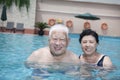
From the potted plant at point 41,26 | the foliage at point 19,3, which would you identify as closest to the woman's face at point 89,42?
the potted plant at point 41,26

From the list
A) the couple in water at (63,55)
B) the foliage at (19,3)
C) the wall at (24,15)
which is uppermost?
the foliage at (19,3)

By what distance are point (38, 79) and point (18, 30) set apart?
53.4ft

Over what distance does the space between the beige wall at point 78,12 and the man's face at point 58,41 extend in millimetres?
18231

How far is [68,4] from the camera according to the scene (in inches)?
916

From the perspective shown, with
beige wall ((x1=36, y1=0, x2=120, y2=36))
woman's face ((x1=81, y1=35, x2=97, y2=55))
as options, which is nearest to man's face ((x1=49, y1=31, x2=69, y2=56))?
woman's face ((x1=81, y1=35, x2=97, y2=55))

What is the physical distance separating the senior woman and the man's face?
0.47 m

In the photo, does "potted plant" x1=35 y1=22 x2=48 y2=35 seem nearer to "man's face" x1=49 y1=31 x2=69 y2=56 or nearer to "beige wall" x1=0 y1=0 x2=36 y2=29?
"beige wall" x1=0 y1=0 x2=36 y2=29

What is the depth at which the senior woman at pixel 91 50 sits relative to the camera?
5.06 meters

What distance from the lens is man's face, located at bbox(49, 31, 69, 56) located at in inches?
184

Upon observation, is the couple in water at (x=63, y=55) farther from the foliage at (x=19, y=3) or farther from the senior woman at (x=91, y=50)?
the foliage at (x=19, y=3)

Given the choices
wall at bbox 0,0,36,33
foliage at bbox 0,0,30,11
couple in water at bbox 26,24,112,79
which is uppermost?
foliage at bbox 0,0,30,11

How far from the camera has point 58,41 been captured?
185 inches

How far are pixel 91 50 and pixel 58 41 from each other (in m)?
0.73

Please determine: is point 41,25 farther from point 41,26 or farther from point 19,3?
point 19,3
